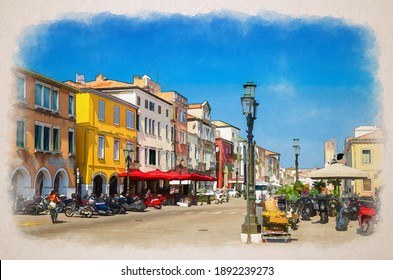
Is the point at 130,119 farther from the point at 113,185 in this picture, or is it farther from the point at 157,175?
the point at 113,185

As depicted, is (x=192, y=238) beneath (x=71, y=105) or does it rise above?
beneath

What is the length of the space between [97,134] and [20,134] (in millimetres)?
4840

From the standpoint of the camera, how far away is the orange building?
1191 cm

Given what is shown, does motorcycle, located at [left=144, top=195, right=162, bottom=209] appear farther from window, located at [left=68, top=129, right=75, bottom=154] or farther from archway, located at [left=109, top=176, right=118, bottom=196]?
window, located at [left=68, top=129, right=75, bottom=154]

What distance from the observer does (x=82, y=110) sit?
53.0ft

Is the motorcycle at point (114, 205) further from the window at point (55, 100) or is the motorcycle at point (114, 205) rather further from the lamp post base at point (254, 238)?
the lamp post base at point (254, 238)

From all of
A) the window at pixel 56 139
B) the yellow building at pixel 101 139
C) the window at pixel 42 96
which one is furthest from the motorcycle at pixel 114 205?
the window at pixel 42 96

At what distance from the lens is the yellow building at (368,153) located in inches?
453

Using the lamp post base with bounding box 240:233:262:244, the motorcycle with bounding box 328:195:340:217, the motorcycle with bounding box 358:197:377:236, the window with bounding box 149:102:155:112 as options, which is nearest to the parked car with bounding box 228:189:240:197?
the window with bounding box 149:102:155:112

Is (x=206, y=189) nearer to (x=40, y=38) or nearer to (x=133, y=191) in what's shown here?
(x=133, y=191)

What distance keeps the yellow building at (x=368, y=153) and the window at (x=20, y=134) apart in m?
6.56

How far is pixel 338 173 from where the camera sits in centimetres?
1354

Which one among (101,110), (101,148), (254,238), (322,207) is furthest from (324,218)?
(101,110)
